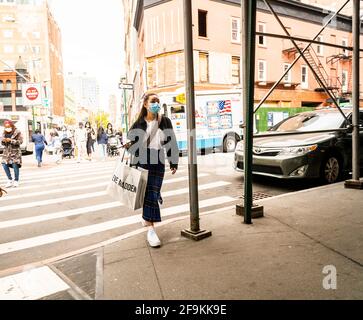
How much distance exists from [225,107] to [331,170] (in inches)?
439

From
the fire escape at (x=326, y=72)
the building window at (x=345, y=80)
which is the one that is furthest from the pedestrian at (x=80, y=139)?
the building window at (x=345, y=80)

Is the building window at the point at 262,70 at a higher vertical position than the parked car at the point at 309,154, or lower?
higher

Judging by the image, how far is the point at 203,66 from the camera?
1044 inches

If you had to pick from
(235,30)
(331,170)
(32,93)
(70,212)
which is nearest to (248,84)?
(331,170)

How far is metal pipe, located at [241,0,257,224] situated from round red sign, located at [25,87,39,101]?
67.3 ft

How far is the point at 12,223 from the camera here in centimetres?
600

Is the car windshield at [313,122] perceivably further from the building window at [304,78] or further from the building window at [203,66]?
the building window at [304,78]

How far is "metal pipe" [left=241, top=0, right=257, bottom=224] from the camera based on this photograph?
4.30 m

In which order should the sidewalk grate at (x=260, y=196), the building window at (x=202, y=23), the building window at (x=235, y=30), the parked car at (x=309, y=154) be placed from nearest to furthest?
the sidewalk grate at (x=260, y=196) → the parked car at (x=309, y=154) → the building window at (x=202, y=23) → the building window at (x=235, y=30)

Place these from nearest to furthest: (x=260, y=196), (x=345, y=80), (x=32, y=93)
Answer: (x=260, y=196) < (x=32, y=93) < (x=345, y=80)

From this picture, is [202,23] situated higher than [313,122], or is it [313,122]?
[202,23]

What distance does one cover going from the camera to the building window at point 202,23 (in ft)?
87.1

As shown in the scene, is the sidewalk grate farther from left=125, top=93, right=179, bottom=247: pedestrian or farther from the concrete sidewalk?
left=125, top=93, right=179, bottom=247: pedestrian

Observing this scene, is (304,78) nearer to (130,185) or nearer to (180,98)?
(180,98)
